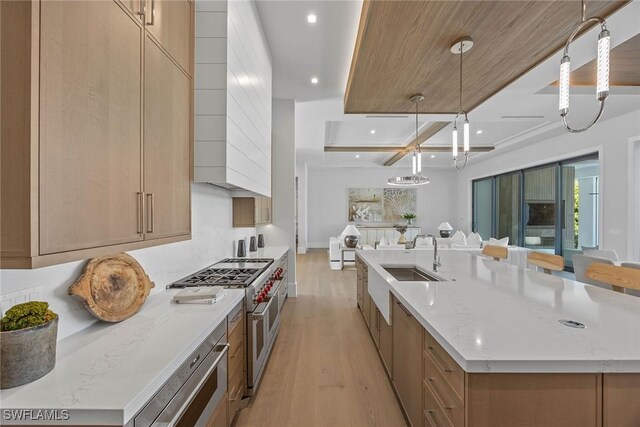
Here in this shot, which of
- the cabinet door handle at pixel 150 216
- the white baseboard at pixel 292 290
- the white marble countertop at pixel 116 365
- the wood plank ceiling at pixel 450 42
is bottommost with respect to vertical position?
the white baseboard at pixel 292 290

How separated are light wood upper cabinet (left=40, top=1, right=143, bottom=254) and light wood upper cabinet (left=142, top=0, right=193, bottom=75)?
15cm

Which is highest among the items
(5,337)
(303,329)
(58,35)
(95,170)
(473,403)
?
(58,35)

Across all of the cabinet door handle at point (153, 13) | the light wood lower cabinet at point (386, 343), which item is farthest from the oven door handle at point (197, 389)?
the cabinet door handle at point (153, 13)

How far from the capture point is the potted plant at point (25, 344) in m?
0.88

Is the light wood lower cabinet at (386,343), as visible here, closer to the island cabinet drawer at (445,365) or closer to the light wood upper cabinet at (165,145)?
the island cabinet drawer at (445,365)

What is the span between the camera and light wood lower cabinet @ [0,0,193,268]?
0.84 m

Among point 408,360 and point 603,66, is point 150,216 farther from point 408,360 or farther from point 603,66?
point 603,66

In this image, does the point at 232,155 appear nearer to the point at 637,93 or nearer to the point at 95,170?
the point at 95,170

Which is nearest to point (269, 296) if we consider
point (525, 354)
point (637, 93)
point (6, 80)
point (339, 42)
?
point (525, 354)

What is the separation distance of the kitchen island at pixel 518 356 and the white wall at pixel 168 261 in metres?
1.55

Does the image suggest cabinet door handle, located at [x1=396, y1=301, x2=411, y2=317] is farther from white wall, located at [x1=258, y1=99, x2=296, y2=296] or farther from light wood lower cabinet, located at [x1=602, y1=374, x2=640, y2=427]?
white wall, located at [x1=258, y1=99, x2=296, y2=296]

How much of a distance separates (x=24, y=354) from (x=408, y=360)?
172cm

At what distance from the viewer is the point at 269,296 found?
2.52 metres

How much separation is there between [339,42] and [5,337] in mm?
3349
